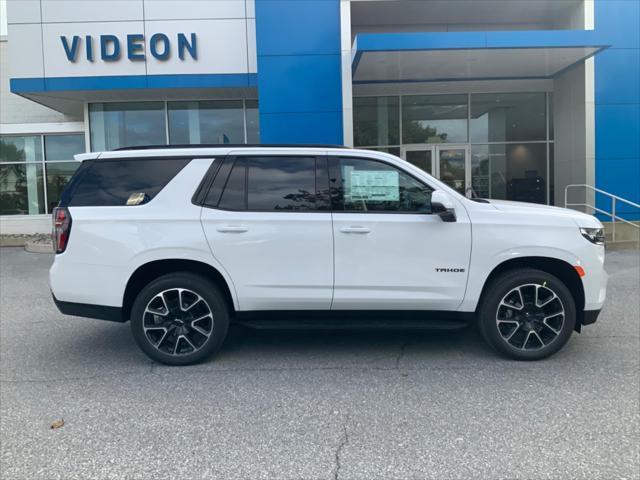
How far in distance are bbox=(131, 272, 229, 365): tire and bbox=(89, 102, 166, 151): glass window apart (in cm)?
1221

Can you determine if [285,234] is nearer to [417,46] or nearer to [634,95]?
[417,46]

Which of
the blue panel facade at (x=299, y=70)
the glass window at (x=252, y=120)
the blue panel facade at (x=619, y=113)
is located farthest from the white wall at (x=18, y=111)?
the blue panel facade at (x=619, y=113)

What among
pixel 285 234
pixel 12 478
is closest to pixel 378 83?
pixel 285 234

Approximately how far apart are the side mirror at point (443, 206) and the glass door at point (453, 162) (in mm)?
11924

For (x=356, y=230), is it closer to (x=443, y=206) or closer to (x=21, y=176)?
(x=443, y=206)

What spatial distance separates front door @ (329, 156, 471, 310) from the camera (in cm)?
469

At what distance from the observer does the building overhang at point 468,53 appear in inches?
453

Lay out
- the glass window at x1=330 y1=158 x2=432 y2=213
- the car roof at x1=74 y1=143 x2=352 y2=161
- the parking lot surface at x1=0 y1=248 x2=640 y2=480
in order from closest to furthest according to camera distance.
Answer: the parking lot surface at x1=0 y1=248 x2=640 y2=480 → the glass window at x1=330 y1=158 x2=432 y2=213 → the car roof at x1=74 y1=143 x2=352 y2=161

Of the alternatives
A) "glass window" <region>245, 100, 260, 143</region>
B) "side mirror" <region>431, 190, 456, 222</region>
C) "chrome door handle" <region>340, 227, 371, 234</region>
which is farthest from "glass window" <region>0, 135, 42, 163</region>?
"side mirror" <region>431, 190, 456, 222</region>

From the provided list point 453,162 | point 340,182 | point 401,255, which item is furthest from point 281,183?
point 453,162

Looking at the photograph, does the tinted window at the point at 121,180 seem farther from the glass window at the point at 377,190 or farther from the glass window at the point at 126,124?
the glass window at the point at 126,124

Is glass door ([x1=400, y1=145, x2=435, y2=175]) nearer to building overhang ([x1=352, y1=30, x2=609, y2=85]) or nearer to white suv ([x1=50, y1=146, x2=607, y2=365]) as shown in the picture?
building overhang ([x1=352, y1=30, x2=609, y2=85])

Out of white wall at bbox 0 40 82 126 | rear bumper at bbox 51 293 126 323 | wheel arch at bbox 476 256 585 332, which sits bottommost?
rear bumper at bbox 51 293 126 323

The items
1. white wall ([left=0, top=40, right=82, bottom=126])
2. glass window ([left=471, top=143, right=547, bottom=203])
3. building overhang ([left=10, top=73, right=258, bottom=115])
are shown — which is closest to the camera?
building overhang ([left=10, top=73, right=258, bottom=115])
